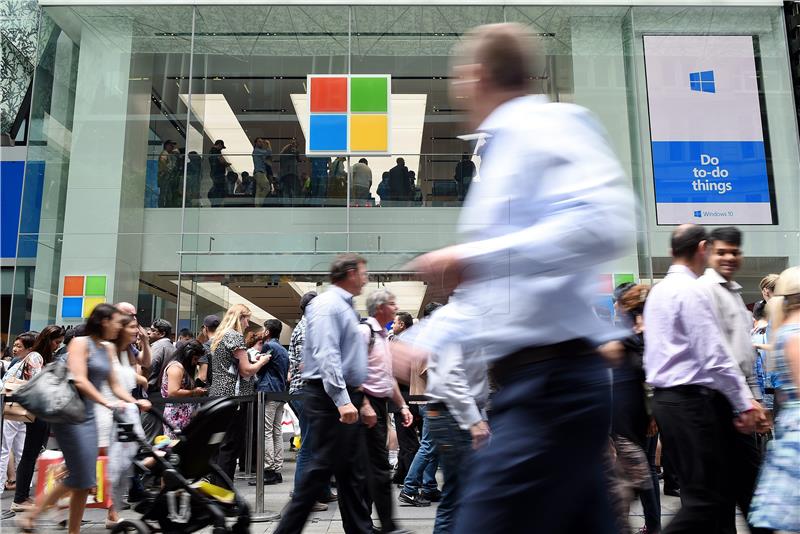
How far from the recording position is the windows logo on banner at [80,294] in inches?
509

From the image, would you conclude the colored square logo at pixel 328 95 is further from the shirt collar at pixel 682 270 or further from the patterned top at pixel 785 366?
the patterned top at pixel 785 366

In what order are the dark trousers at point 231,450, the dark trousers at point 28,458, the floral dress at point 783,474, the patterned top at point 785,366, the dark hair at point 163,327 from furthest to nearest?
the dark hair at point 163,327, the dark trousers at point 231,450, the dark trousers at point 28,458, the patterned top at point 785,366, the floral dress at point 783,474

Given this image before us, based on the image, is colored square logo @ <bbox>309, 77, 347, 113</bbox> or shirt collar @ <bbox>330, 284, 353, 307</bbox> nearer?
shirt collar @ <bbox>330, 284, 353, 307</bbox>

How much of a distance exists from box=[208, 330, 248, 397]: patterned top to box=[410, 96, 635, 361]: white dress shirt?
6.13 metres

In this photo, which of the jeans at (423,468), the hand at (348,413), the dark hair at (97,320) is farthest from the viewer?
the jeans at (423,468)

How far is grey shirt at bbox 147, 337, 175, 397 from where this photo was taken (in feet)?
26.8

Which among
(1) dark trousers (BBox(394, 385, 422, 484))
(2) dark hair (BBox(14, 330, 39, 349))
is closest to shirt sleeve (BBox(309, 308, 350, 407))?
(1) dark trousers (BBox(394, 385, 422, 484))

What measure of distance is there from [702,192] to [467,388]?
1056 centimetres

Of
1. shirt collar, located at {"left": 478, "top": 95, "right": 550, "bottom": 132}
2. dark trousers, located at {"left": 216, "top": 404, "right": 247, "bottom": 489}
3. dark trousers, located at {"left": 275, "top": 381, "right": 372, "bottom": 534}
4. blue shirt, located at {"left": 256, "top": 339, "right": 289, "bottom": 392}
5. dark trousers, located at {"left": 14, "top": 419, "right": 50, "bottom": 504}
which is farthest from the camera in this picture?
blue shirt, located at {"left": 256, "top": 339, "right": 289, "bottom": 392}

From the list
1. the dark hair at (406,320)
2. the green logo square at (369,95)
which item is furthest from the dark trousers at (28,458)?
the green logo square at (369,95)

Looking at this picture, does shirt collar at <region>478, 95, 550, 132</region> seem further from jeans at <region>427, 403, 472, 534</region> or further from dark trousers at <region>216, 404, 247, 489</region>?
dark trousers at <region>216, 404, 247, 489</region>

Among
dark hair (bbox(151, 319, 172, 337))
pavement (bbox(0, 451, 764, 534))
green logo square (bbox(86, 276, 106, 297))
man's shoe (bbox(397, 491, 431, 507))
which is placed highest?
green logo square (bbox(86, 276, 106, 297))

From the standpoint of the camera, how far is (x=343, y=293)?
4.64m

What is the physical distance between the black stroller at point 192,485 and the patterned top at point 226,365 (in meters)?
2.70
